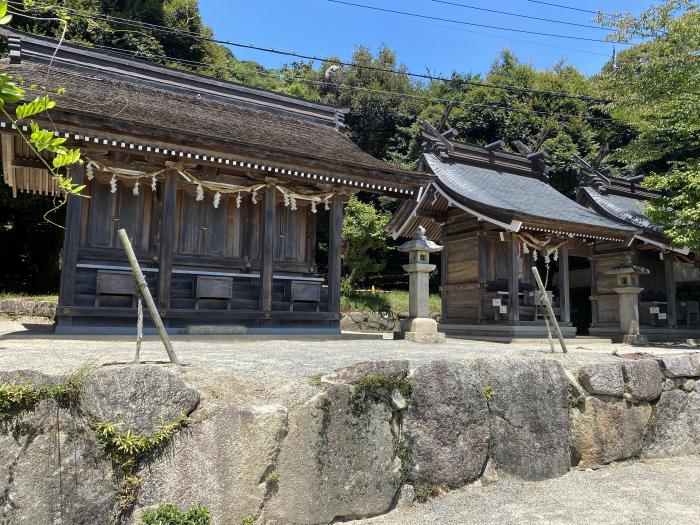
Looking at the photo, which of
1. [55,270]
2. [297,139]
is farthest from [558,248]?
[55,270]

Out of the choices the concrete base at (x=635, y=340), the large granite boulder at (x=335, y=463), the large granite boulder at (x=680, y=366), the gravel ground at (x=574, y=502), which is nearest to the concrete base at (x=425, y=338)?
the large granite boulder at (x=680, y=366)

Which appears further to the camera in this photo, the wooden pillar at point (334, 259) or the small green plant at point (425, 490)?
the wooden pillar at point (334, 259)

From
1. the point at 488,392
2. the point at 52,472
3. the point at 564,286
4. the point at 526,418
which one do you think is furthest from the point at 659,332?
the point at 52,472

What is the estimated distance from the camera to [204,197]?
10312 millimetres

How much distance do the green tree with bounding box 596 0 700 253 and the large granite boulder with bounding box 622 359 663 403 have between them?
22.9 feet

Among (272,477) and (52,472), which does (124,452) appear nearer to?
(52,472)

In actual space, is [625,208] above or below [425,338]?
above

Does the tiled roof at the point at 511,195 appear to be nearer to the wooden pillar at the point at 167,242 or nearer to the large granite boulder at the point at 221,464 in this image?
the wooden pillar at the point at 167,242

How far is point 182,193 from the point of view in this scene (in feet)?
33.4

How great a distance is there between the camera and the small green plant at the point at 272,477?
339 centimetres

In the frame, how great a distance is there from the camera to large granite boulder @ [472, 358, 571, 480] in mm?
4621

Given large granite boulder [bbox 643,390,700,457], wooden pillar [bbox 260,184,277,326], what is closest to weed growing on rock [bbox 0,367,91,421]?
large granite boulder [bbox 643,390,700,457]

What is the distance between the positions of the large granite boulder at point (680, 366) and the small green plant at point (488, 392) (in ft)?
9.51

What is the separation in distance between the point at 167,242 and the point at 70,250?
1598 millimetres
